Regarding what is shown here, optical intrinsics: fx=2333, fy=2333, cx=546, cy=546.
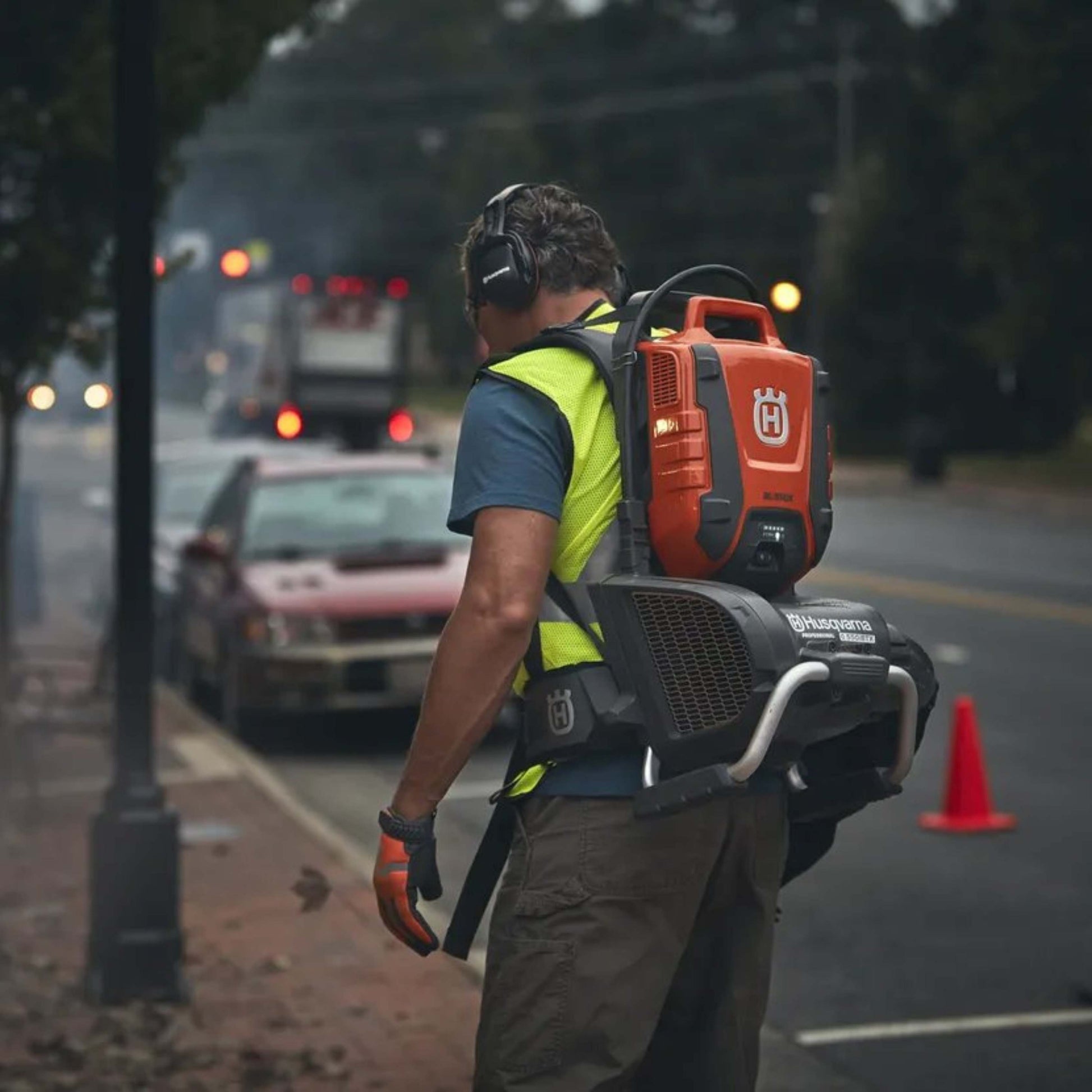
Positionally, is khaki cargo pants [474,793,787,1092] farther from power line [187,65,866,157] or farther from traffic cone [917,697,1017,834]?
power line [187,65,866,157]

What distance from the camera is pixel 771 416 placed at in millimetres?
3713

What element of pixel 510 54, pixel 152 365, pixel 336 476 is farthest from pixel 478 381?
pixel 510 54

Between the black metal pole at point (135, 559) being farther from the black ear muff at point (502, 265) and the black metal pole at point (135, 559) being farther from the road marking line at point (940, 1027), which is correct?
the black ear muff at point (502, 265)

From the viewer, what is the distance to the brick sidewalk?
6.02m

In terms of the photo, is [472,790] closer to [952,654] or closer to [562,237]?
[952,654]

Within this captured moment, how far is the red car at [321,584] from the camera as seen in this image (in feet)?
40.8

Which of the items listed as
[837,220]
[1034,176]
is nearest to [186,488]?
[1034,176]

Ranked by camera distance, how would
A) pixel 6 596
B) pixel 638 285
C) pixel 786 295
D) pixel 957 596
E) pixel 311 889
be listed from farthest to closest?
1. pixel 638 285
2. pixel 957 596
3. pixel 786 295
4. pixel 6 596
5. pixel 311 889

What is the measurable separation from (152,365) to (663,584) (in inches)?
147

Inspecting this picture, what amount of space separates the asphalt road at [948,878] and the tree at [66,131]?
2.62 meters

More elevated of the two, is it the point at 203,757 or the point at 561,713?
the point at 561,713

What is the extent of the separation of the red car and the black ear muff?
842cm

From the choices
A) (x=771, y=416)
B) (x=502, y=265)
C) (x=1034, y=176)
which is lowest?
(x=771, y=416)

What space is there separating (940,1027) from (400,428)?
3475 centimetres
